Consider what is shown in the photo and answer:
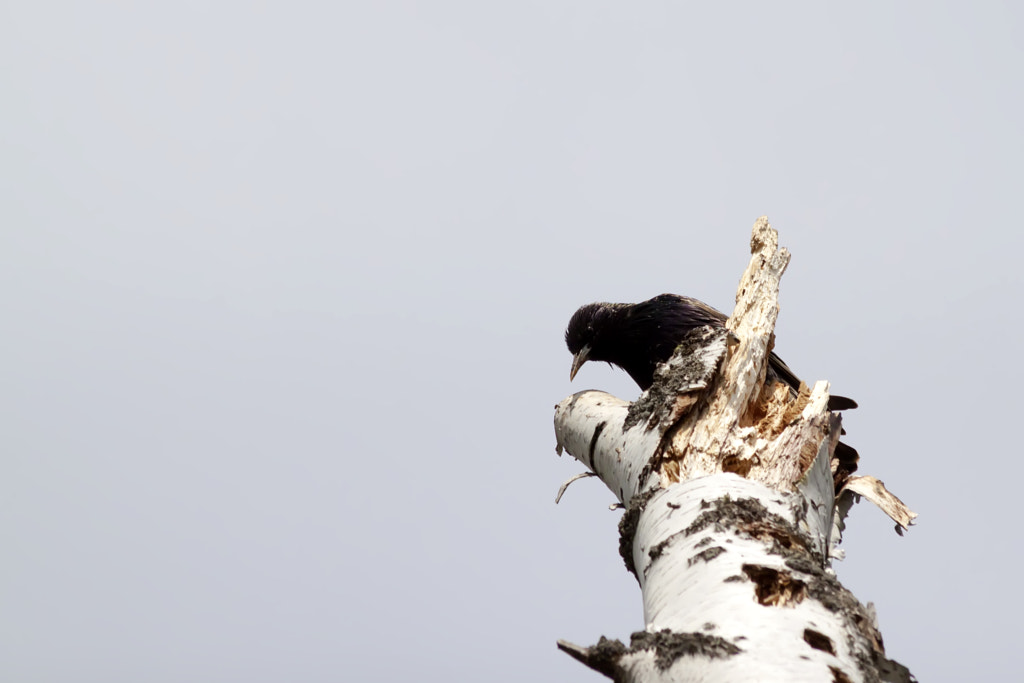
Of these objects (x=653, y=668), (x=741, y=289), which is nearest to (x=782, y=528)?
(x=653, y=668)

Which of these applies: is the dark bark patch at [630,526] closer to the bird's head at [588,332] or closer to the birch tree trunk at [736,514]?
the birch tree trunk at [736,514]

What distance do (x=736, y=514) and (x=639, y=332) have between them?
13.5 feet

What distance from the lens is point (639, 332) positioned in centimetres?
620

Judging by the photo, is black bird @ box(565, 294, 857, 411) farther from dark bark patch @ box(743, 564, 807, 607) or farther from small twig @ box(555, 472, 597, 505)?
dark bark patch @ box(743, 564, 807, 607)

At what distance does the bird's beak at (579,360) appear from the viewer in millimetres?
6922

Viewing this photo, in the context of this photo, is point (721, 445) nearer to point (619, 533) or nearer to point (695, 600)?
point (619, 533)

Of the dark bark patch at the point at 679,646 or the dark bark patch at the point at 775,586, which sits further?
the dark bark patch at the point at 775,586

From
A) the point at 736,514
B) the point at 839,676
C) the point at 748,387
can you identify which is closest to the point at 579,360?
the point at 748,387

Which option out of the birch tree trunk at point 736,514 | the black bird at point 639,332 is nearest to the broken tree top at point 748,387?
the birch tree trunk at point 736,514

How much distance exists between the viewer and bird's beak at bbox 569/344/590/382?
6.92 meters

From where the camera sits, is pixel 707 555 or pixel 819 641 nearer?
pixel 819 641

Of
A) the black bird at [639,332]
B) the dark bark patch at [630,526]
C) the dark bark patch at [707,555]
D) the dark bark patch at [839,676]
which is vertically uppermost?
the black bird at [639,332]

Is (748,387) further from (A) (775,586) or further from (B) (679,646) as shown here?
(B) (679,646)

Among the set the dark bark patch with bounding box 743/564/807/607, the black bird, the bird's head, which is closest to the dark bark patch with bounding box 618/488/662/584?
the dark bark patch with bounding box 743/564/807/607
